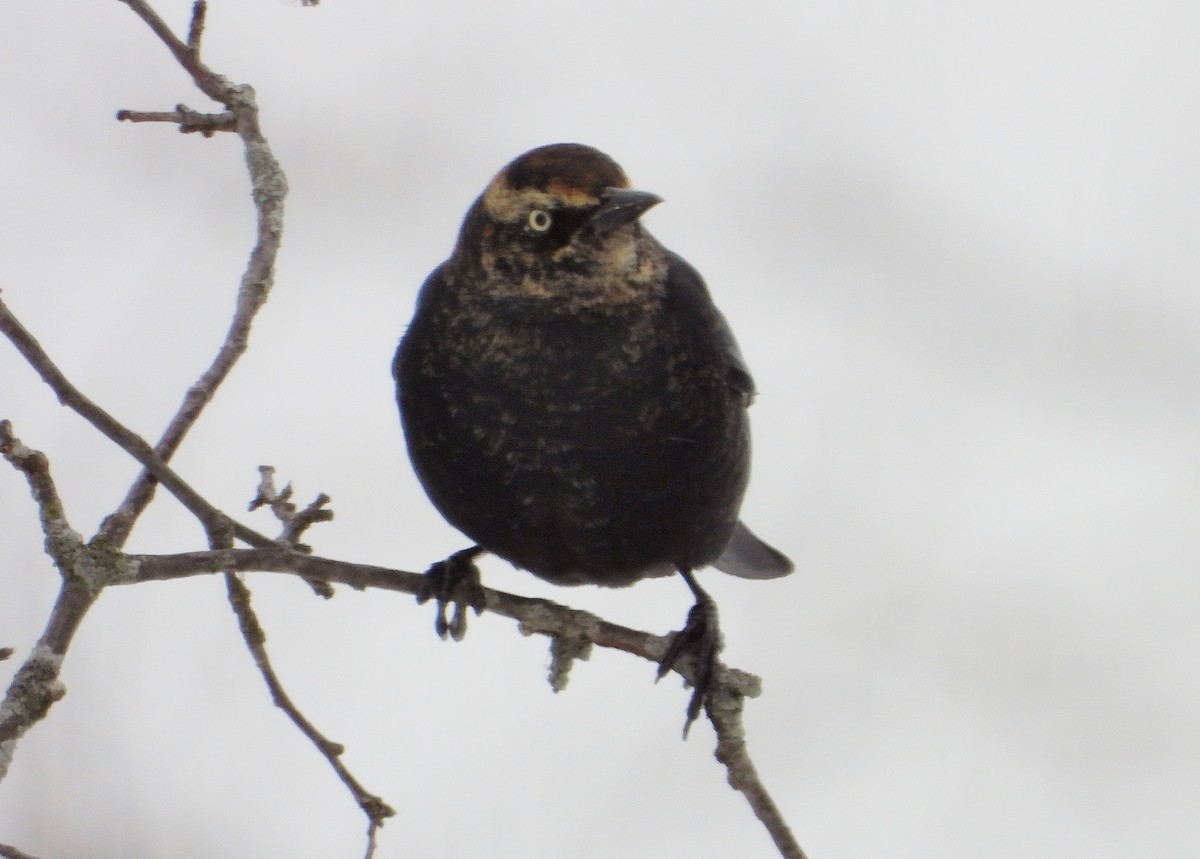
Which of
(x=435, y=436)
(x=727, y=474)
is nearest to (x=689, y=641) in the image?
(x=727, y=474)

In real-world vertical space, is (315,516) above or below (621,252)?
below

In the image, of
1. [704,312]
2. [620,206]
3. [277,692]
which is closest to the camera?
[277,692]

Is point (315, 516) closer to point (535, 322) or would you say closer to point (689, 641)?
point (535, 322)

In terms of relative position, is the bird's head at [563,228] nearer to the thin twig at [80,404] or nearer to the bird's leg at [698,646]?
the bird's leg at [698,646]

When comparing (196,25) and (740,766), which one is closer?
(740,766)

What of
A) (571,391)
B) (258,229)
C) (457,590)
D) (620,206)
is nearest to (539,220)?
(620,206)

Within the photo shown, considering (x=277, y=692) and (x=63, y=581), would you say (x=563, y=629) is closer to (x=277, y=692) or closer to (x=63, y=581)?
(x=277, y=692)
